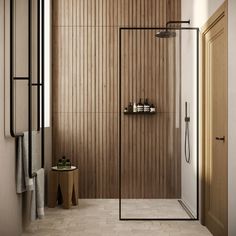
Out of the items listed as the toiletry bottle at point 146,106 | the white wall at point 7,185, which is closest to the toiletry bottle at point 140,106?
the toiletry bottle at point 146,106

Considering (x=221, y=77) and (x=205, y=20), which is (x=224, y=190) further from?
(x=205, y=20)

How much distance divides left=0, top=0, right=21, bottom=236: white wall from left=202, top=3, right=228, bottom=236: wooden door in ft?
5.93

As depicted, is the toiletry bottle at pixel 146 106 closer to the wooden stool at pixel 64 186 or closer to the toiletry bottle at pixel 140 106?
the toiletry bottle at pixel 140 106

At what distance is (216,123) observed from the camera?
150 inches

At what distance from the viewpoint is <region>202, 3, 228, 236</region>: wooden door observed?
11.4ft

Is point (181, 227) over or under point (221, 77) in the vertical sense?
under

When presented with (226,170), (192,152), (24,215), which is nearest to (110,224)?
(24,215)

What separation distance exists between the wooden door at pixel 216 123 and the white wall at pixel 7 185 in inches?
71.1

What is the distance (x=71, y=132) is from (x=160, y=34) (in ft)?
6.22

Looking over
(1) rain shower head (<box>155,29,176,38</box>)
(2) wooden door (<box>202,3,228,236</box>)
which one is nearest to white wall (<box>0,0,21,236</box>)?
(2) wooden door (<box>202,3,228,236</box>)

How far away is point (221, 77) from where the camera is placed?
3.62m

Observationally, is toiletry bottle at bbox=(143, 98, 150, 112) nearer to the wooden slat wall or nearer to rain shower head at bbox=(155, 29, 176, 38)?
the wooden slat wall

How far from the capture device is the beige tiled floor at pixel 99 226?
3.93 m

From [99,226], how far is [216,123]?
5.19ft
